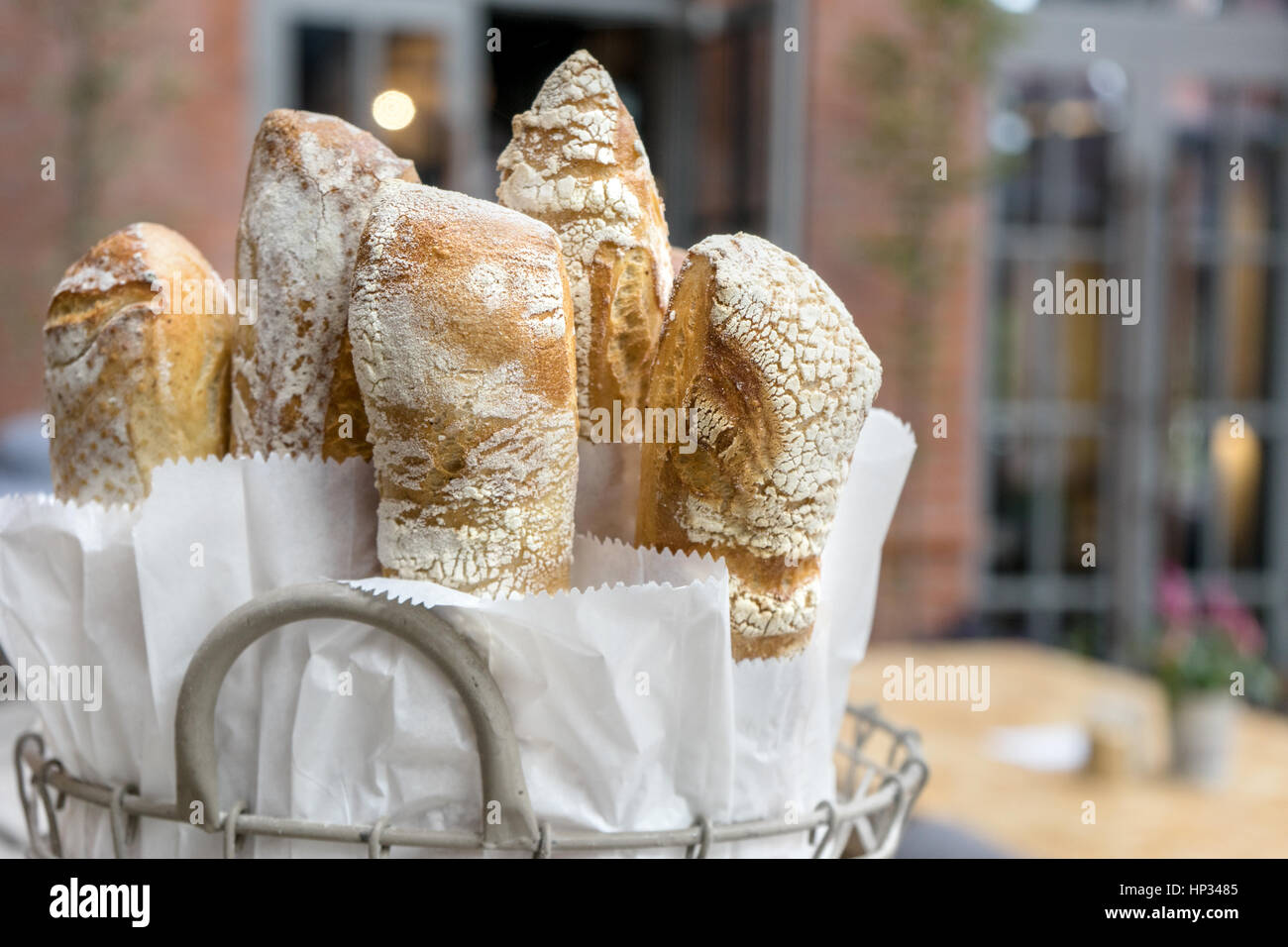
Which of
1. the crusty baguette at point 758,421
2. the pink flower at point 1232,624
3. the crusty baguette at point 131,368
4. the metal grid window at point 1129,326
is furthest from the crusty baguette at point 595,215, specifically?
the metal grid window at point 1129,326

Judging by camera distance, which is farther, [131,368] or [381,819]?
[131,368]

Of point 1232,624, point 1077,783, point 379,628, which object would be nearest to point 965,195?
point 1232,624

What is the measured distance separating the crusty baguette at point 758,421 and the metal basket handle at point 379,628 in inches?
5.9

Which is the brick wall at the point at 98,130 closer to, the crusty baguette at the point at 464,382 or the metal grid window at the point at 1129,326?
the metal grid window at the point at 1129,326

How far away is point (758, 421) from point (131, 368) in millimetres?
364

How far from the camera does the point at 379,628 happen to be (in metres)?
0.57

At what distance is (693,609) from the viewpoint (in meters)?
0.60

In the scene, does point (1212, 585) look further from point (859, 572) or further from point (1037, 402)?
point (859, 572)

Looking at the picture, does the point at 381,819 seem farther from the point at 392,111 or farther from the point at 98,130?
the point at 98,130

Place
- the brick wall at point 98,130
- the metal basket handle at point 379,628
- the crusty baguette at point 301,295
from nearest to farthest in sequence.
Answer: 1. the metal basket handle at point 379,628
2. the crusty baguette at point 301,295
3. the brick wall at point 98,130

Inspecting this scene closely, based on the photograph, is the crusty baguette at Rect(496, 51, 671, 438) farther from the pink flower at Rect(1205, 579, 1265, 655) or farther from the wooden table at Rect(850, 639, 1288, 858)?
the pink flower at Rect(1205, 579, 1265, 655)

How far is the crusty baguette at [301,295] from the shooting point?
0.66 metres

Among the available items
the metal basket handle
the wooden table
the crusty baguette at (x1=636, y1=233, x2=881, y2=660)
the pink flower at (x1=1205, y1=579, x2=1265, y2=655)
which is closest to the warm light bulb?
the crusty baguette at (x1=636, y1=233, x2=881, y2=660)

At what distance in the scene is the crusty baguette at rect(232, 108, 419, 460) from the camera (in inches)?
26.0
